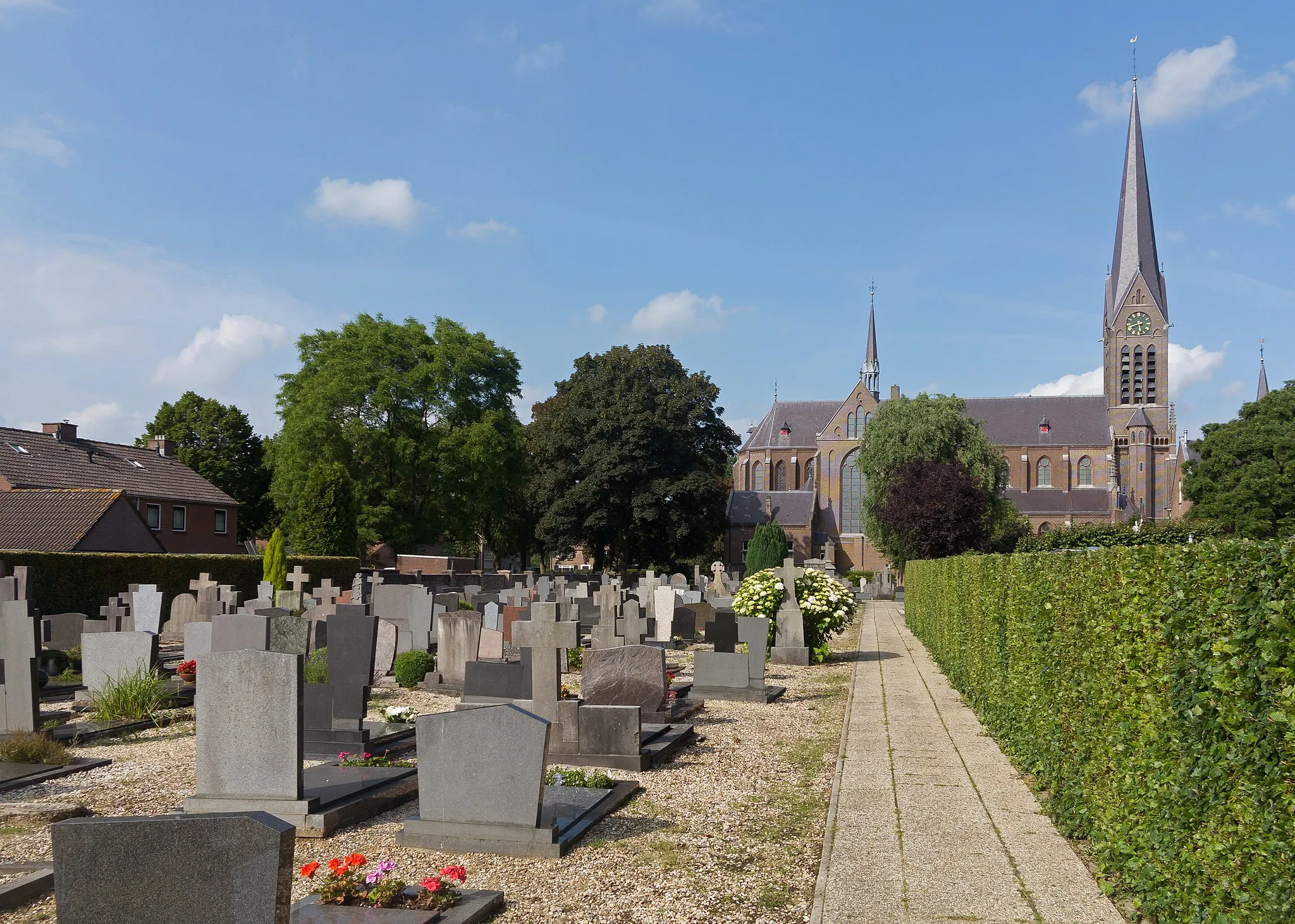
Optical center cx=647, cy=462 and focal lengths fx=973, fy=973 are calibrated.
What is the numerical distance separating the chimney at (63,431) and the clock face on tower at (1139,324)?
70.0m

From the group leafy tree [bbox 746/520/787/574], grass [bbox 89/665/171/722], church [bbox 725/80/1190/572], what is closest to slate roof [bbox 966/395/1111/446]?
church [bbox 725/80/1190/572]

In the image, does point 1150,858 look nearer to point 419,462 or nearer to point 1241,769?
point 1241,769

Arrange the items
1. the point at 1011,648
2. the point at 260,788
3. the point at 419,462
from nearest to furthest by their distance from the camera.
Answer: the point at 260,788 → the point at 1011,648 → the point at 419,462

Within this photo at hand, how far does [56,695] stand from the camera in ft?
42.9

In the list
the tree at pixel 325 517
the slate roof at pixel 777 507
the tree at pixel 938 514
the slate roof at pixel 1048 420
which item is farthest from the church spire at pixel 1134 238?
the tree at pixel 325 517

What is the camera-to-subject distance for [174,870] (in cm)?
323

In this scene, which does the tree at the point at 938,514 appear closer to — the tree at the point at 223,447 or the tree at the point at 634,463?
the tree at the point at 634,463

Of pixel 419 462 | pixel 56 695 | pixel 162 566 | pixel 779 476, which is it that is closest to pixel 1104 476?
pixel 779 476

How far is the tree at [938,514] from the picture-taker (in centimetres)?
4112

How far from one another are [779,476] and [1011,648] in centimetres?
7337

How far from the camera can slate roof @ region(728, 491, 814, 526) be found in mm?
75438

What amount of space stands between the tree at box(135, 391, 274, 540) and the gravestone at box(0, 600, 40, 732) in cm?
4711

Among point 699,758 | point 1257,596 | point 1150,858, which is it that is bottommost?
point 699,758

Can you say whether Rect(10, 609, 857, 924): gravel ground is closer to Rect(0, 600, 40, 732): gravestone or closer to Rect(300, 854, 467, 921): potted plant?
Rect(300, 854, 467, 921): potted plant
